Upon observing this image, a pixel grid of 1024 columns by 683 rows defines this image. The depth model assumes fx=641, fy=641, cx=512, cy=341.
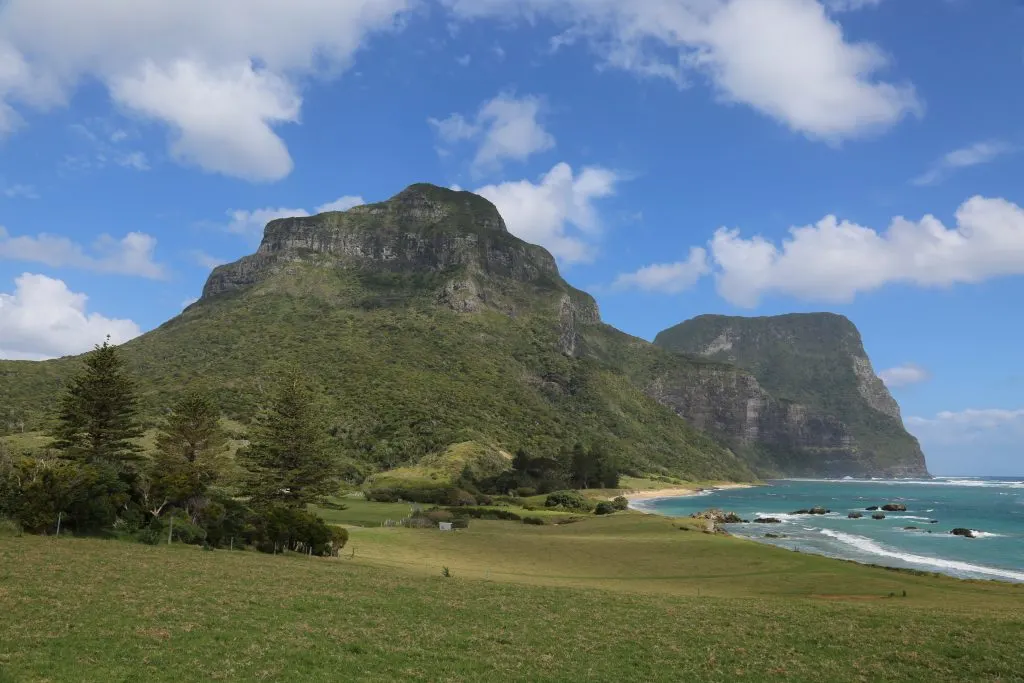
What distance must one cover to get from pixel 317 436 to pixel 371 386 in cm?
8274

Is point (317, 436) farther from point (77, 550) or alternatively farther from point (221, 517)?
point (77, 550)

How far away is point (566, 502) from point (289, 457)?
4909 centimetres

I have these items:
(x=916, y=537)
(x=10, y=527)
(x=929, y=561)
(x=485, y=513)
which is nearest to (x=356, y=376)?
(x=485, y=513)

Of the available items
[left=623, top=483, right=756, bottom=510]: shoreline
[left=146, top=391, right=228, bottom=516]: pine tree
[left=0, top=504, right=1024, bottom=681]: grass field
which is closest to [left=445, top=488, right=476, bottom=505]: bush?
[left=146, top=391, right=228, bottom=516]: pine tree

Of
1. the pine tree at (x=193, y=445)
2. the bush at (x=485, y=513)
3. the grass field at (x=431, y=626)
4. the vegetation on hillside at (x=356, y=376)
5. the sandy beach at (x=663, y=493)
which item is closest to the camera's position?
the grass field at (x=431, y=626)

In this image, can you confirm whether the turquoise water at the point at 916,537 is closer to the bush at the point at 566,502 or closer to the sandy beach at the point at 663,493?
the sandy beach at the point at 663,493

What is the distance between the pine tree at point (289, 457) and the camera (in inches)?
2392

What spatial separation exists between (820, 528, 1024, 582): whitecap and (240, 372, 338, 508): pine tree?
175 feet

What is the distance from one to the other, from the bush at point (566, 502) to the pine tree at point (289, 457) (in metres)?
43.2

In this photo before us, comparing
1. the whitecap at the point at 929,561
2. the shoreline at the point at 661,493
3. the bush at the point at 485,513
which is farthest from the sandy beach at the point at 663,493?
the whitecap at the point at 929,561

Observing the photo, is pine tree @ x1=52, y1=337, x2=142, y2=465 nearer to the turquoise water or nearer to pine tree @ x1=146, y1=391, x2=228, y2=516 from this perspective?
pine tree @ x1=146, y1=391, x2=228, y2=516

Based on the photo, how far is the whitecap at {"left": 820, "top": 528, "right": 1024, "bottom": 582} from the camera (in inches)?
1947

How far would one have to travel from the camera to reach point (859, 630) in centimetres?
2078

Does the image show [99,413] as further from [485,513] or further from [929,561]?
[929,561]
